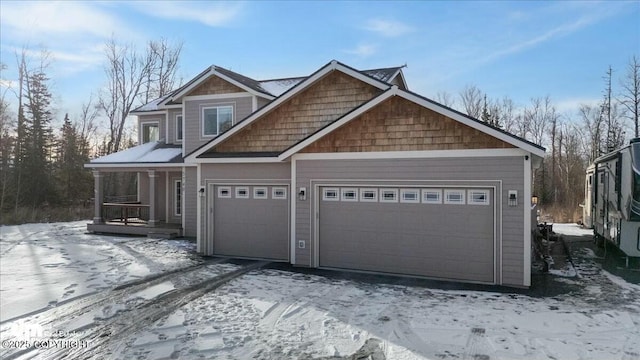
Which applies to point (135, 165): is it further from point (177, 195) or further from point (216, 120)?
point (216, 120)

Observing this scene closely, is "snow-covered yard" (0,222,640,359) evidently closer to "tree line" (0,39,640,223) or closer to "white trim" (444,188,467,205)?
"white trim" (444,188,467,205)

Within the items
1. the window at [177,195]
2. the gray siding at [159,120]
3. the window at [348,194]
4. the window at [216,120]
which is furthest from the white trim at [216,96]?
the window at [348,194]

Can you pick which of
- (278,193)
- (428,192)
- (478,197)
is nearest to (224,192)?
(278,193)

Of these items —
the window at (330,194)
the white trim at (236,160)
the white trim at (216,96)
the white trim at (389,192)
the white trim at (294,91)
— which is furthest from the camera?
the white trim at (216,96)

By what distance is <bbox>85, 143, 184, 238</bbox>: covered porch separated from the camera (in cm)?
1680

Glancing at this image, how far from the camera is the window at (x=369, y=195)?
10.4 m

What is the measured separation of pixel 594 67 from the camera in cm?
3169

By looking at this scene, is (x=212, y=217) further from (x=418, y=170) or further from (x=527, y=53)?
(x=527, y=53)

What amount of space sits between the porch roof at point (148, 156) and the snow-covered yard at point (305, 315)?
259 inches

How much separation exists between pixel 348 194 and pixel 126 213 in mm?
11314

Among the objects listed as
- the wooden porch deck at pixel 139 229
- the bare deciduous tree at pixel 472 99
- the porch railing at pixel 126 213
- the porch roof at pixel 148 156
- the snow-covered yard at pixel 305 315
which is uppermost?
the bare deciduous tree at pixel 472 99

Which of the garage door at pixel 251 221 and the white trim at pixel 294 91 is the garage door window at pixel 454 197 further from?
the garage door at pixel 251 221

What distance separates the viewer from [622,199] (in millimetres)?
10633

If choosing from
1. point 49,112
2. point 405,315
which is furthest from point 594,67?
point 49,112
